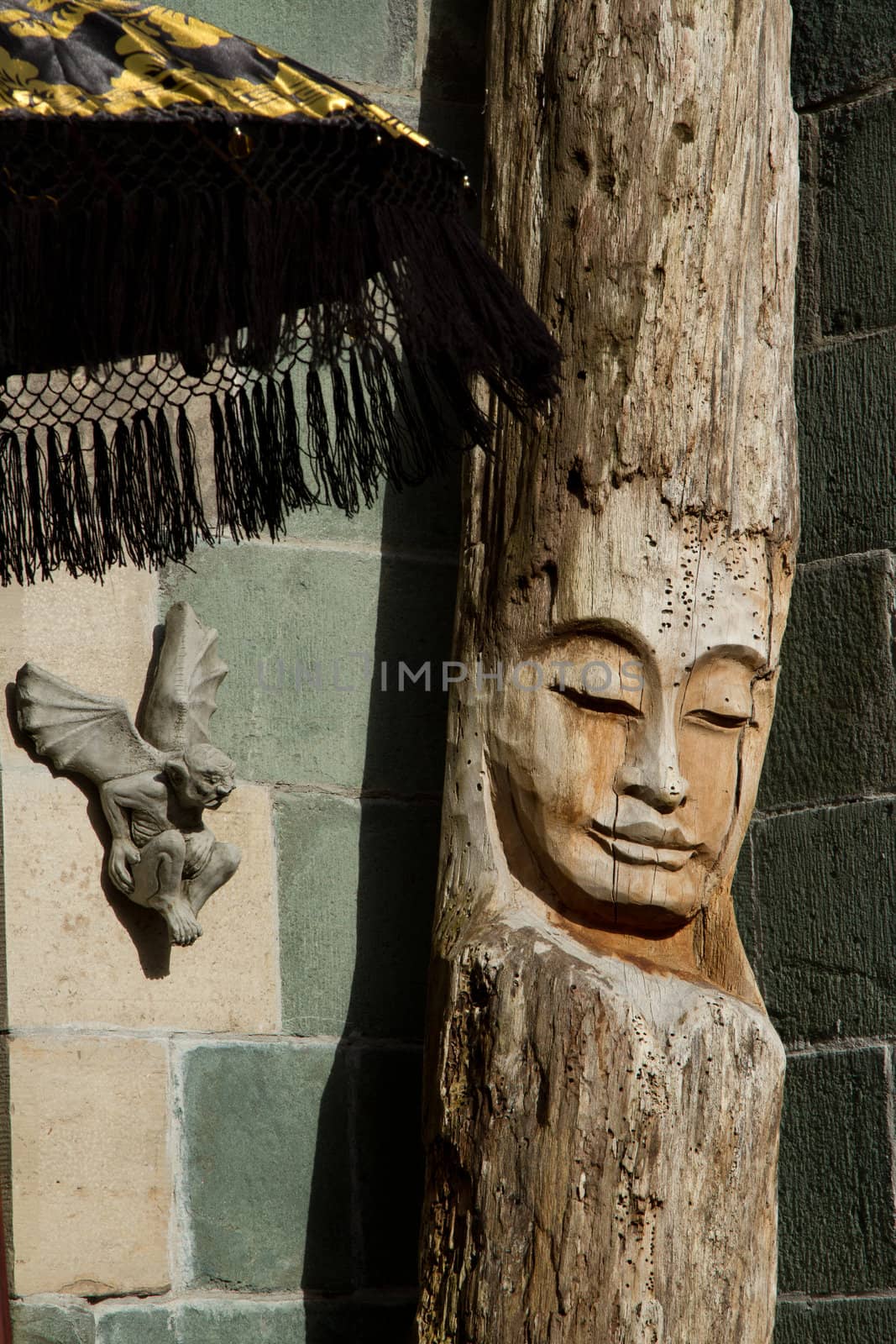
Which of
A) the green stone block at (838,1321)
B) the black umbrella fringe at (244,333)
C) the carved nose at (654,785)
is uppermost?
the black umbrella fringe at (244,333)

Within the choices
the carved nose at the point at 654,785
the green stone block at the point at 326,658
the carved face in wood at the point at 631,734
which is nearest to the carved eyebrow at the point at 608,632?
the carved face in wood at the point at 631,734

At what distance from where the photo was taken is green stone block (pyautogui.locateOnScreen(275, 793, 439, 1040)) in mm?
3041

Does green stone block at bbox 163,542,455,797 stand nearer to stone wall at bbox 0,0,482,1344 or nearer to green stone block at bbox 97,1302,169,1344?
stone wall at bbox 0,0,482,1344

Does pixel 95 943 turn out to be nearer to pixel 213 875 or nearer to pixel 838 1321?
pixel 213 875

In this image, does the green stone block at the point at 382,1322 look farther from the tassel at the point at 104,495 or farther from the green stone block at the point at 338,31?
the green stone block at the point at 338,31

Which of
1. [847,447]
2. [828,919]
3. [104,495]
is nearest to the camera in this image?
[104,495]

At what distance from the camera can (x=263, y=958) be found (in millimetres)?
2988

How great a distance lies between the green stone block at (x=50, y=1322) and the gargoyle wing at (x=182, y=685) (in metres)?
0.85

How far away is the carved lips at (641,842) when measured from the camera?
109 inches

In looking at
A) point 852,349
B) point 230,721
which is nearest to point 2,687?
point 230,721

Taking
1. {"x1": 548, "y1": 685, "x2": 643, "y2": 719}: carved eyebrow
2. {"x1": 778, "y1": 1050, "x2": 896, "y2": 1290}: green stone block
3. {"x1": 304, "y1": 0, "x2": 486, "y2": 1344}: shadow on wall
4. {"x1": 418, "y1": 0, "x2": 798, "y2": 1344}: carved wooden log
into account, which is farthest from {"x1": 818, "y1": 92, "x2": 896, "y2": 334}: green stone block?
{"x1": 778, "y1": 1050, "x2": 896, "y2": 1290}: green stone block

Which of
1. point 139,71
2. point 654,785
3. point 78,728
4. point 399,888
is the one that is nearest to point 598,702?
point 654,785

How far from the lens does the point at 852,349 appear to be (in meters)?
3.39

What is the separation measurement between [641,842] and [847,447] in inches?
39.7
